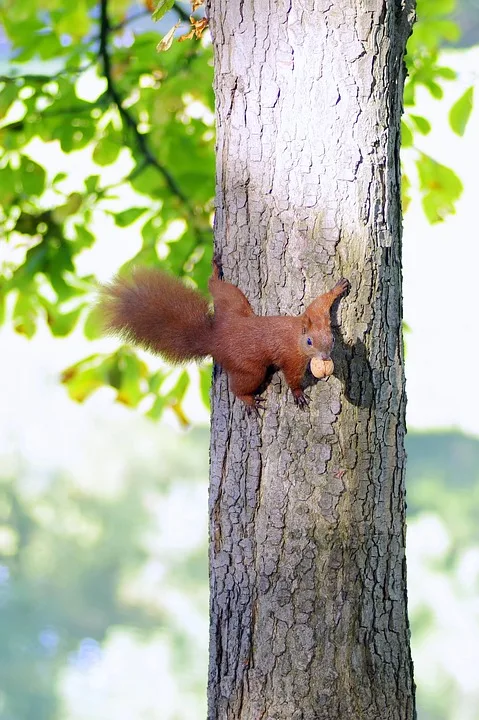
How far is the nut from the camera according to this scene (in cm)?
102

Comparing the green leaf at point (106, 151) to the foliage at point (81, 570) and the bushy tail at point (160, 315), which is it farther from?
the foliage at point (81, 570)

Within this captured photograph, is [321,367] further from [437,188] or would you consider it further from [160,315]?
[437,188]

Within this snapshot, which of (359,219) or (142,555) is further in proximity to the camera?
(142,555)

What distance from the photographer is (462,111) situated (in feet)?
5.93

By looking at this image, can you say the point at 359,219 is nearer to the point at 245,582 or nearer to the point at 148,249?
the point at 245,582

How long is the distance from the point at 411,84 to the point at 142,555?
2.88 metres

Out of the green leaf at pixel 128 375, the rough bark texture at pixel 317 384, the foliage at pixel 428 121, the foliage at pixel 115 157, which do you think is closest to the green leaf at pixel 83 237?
the foliage at pixel 115 157

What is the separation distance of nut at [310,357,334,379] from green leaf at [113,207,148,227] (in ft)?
4.30

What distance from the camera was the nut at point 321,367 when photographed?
1.02 metres

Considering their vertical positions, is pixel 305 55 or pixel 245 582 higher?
pixel 305 55

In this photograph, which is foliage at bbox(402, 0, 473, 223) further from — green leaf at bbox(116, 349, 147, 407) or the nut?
the nut

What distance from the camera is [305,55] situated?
3.65 ft

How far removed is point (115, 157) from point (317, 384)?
4.58ft

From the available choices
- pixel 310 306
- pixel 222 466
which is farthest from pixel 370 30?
pixel 222 466
